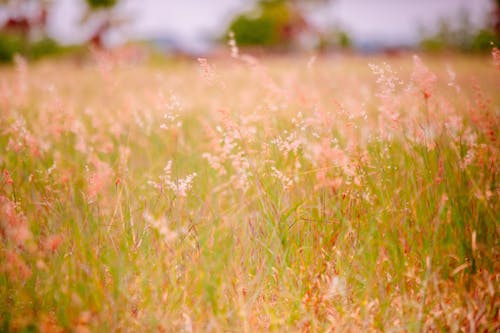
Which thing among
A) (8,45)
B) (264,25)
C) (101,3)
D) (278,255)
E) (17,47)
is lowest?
(278,255)

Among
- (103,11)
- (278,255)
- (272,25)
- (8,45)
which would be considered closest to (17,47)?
(8,45)

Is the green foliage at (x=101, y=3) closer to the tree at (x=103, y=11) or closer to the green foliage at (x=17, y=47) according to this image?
the tree at (x=103, y=11)

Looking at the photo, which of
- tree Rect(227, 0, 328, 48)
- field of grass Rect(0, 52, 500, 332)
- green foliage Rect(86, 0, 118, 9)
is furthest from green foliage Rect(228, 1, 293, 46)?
field of grass Rect(0, 52, 500, 332)

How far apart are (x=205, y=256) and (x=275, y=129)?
1111mm

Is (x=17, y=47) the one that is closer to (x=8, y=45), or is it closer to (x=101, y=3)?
(x=8, y=45)

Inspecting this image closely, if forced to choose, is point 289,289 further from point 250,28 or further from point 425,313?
point 250,28

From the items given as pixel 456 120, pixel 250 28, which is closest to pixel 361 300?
pixel 456 120

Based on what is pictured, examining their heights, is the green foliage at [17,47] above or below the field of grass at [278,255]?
above

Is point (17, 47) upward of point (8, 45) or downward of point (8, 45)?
downward

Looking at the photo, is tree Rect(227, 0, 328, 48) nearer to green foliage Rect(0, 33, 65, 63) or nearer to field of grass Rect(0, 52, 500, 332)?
green foliage Rect(0, 33, 65, 63)

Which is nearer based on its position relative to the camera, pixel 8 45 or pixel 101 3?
pixel 101 3

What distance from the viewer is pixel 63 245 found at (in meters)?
1.76

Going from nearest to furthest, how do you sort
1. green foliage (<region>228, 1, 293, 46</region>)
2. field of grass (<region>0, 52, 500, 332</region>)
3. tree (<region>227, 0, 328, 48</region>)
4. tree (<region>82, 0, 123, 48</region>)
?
field of grass (<region>0, 52, 500, 332</region>) → tree (<region>82, 0, 123, 48</region>) → tree (<region>227, 0, 328, 48</region>) → green foliage (<region>228, 1, 293, 46</region>)

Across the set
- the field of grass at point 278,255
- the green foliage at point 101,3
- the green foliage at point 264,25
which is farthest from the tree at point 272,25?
the field of grass at point 278,255
